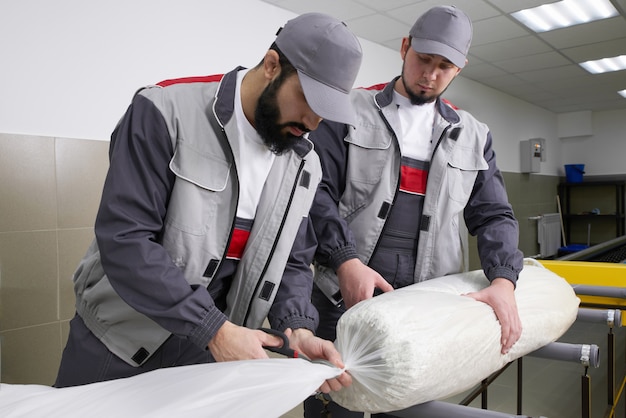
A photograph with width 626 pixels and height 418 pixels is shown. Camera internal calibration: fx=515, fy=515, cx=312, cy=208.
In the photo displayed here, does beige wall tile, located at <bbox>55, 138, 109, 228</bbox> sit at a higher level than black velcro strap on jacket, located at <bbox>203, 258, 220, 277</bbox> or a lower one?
higher

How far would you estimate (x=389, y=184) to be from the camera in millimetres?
1441

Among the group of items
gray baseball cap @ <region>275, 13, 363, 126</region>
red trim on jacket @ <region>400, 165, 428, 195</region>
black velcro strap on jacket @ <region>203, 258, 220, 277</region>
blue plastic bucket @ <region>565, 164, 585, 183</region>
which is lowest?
black velcro strap on jacket @ <region>203, 258, 220, 277</region>

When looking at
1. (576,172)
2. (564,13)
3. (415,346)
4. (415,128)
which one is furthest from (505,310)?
(576,172)

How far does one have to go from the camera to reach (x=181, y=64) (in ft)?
10.2

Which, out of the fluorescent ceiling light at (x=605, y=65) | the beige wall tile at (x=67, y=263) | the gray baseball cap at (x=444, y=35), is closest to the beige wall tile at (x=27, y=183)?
the beige wall tile at (x=67, y=263)

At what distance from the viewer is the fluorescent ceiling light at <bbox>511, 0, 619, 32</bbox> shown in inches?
156

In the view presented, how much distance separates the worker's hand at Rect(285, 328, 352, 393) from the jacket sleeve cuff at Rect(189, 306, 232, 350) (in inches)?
6.4

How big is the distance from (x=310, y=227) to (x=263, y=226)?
0.66ft

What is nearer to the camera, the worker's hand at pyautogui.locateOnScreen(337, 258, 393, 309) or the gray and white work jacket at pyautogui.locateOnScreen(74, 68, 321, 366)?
the gray and white work jacket at pyautogui.locateOnScreen(74, 68, 321, 366)

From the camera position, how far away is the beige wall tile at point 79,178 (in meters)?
2.58

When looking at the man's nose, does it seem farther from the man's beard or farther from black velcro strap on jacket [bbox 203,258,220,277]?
black velcro strap on jacket [bbox 203,258,220,277]

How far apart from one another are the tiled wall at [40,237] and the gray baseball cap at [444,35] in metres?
1.94

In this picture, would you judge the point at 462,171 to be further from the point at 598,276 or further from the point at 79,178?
the point at 79,178

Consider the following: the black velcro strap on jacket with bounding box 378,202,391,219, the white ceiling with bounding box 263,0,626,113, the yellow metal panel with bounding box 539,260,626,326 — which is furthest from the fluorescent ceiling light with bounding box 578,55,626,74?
the black velcro strap on jacket with bounding box 378,202,391,219
